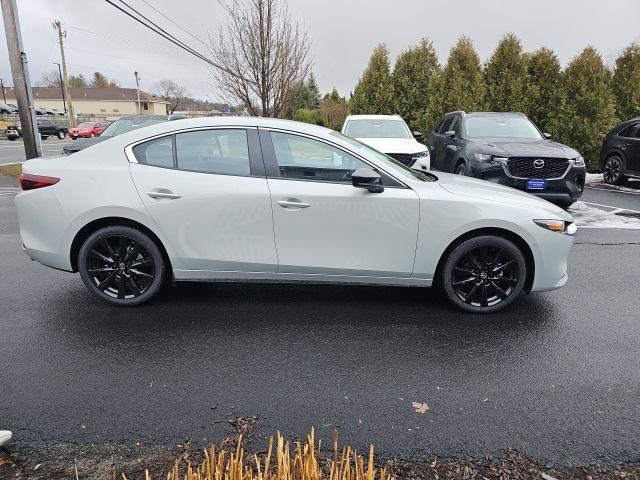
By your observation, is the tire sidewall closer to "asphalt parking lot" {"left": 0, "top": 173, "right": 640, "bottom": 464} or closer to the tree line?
the tree line

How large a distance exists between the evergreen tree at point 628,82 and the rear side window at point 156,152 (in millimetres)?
16419

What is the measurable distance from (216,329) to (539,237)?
2746 millimetres

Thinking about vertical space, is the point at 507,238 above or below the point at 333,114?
below

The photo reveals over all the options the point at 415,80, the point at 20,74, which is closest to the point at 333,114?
the point at 415,80

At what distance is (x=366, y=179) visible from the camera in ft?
12.3

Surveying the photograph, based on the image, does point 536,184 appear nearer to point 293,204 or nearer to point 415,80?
point 293,204

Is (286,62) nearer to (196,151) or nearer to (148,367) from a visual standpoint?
(196,151)

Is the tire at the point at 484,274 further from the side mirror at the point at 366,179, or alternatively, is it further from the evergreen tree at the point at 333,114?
the evergreen tree at the point at 333,114

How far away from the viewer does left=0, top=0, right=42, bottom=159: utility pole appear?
415 inches

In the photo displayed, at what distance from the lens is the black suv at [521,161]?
7.69m

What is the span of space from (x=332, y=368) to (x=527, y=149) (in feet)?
20.4

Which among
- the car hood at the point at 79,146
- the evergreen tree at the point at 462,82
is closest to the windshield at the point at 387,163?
the car hood at the point at 79,146

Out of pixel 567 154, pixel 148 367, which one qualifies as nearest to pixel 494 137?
pixel 567 154

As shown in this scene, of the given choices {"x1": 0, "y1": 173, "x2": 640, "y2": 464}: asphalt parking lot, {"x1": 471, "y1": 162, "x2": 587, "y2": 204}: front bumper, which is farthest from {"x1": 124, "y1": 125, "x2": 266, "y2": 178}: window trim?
{"x1": 471, "y1": 162, "x2": 587, "y2": 204}: front bumper
